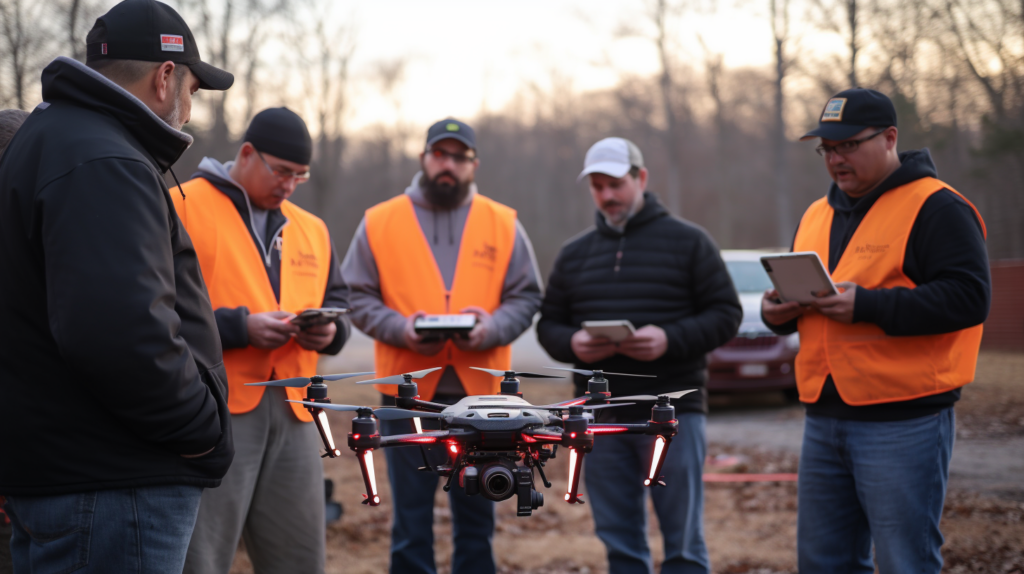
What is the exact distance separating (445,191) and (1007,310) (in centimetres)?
1427

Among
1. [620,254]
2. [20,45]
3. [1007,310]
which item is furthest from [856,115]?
[1007,310]

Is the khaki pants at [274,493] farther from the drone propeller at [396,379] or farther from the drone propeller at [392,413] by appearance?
the drone propeller at [392,413]

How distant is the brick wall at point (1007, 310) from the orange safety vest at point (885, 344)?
13.4 meters

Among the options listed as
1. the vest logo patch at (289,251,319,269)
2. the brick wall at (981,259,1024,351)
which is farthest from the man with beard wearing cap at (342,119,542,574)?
the brick wall at (981,259,1024,351)

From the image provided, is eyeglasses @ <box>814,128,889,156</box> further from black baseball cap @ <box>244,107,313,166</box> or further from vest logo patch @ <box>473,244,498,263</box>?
black baseball cap @ <box>244,107,313,166</box>

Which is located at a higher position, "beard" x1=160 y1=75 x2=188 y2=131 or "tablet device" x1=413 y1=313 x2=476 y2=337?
"beard" x1=160 y1=75 x2=188 y2=131

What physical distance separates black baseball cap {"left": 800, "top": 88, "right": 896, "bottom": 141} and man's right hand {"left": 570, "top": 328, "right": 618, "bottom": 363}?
1348 mm

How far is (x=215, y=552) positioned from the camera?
10.6 feet

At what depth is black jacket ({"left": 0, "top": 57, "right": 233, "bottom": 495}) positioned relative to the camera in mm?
1977

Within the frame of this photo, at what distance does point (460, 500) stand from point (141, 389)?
212 centimetres

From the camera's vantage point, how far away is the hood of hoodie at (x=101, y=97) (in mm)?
2193

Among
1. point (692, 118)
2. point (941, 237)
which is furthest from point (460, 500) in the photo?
point (692, 118)

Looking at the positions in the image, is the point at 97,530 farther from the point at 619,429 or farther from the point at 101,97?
the point at 619,429

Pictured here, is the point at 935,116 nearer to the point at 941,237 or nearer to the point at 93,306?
the point at 941,237
